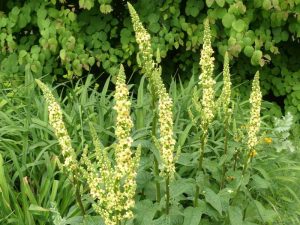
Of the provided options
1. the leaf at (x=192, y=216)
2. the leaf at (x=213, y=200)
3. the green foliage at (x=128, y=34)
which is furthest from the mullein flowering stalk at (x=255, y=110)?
the green foliage at (x=128, y=34)

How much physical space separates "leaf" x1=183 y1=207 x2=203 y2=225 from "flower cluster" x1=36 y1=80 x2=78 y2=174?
0.71 meters

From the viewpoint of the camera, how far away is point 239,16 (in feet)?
15.3

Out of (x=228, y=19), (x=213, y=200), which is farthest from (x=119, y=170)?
(x=228, y=19)

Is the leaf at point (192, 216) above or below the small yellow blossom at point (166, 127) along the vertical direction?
below

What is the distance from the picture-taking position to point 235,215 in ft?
9.61

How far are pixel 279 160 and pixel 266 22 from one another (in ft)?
5.24

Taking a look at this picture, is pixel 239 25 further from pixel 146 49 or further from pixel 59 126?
pixel 59 126

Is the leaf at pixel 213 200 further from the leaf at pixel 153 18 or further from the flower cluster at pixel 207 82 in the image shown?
the leaf at pixel 153 18

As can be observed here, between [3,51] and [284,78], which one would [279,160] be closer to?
[284,78]

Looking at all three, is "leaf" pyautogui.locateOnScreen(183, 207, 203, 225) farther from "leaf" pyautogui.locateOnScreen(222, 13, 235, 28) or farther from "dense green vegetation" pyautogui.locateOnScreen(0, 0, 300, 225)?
"leaf" pyautogui.locateOnScreen(222, 13, 235, 28)

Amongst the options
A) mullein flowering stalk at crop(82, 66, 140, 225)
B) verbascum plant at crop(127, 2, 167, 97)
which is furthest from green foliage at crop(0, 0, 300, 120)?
mullein flowering stalk at crop(82, 66, 140, 225)

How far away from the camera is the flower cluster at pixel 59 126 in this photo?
7.63 ft

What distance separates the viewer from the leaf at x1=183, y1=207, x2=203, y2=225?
2.79m

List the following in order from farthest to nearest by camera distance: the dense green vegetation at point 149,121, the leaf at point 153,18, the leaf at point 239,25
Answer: the leaf at point 153,18
the leaf at point 239,25
the dense green vegetation at point 149,121
